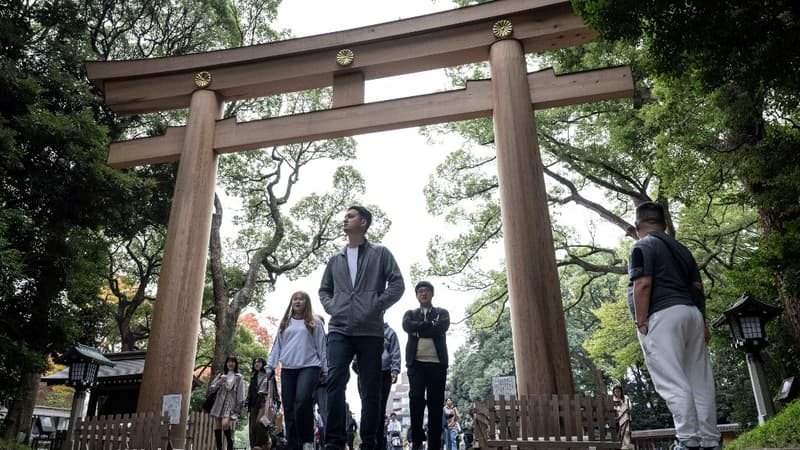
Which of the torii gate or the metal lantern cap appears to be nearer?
the torii gate

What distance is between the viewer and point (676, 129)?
8367mm

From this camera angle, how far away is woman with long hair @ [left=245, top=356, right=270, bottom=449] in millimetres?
6480

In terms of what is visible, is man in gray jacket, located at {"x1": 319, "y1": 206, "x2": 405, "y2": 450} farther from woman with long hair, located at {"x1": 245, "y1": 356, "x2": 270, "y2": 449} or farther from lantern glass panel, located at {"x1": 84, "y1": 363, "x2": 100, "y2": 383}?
lantern glass panel, located at {"x1": 84, "y1": 363, "x2": 100, "y2": 383}

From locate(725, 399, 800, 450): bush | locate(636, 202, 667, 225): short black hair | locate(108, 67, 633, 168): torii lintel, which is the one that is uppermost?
locate(108, 67, 633, 168): torii lintel

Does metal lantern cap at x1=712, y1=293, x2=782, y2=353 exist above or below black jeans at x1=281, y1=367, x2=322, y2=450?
above

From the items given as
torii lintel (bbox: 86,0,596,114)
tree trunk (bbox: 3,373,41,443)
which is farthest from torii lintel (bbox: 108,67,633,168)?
tree trunk (bbox: 3,373,41,443)

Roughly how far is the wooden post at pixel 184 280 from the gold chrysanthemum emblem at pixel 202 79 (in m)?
0.35

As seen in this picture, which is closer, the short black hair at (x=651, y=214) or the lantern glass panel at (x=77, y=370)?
the short black hair at (x=651, y=214)

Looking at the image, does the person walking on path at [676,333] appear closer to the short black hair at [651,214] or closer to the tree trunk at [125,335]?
the short black hair at [651,214]

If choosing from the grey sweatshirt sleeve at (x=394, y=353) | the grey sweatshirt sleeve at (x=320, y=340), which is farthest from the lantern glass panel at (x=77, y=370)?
the grey sweatshirt sleeve at (x=320, y=340)

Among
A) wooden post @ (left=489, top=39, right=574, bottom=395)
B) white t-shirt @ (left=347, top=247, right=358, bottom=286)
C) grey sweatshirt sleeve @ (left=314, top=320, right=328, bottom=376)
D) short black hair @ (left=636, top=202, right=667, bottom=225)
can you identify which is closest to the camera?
short black hair @ (left=636, top=202, right=667, bottom=225)

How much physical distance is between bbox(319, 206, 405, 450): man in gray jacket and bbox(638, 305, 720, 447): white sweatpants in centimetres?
172

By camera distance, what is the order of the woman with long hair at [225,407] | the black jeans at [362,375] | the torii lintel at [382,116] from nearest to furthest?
1. the black jeans at [362,375]
2. the torii lintel at [382,116]
3. the woman with long hair at [225,407]

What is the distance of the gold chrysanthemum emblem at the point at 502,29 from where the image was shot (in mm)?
6500
